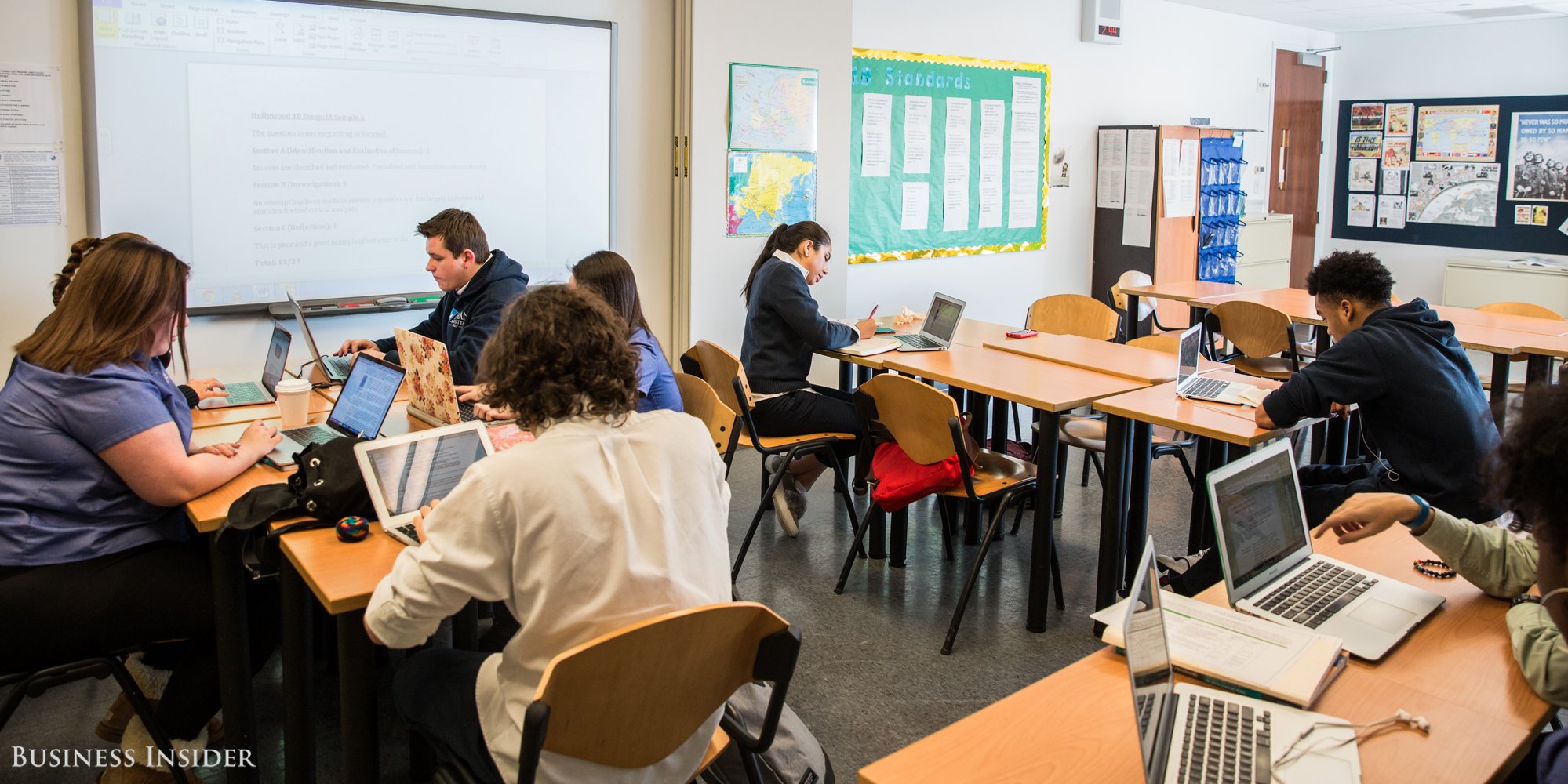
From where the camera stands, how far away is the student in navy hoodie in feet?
12.8

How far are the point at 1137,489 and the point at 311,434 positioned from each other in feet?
7.48

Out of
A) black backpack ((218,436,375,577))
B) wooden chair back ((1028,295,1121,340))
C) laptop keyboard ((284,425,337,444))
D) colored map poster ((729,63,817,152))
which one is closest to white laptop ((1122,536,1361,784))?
black backpack ((218,436,375,577))

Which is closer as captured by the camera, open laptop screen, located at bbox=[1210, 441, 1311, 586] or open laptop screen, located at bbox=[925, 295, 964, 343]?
open laptop screen, located at bbox=[1210, 441, 1311, 586]

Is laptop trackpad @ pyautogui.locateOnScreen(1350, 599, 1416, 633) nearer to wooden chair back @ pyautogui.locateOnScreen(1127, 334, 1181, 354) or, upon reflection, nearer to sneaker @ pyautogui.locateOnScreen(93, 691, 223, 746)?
sneaker @ pyautogui.locateOnScreen(93, 691, 223, 746)

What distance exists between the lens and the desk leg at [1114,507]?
321cm

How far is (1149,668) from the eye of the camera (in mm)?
1269

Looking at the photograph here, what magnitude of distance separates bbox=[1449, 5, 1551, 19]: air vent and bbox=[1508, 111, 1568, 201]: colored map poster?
29.4 inches

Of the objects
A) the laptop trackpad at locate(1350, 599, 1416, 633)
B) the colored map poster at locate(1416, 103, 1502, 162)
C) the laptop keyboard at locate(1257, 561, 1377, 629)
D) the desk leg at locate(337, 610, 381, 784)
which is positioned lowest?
the desk leg at locate(337, 610, 381, 784)

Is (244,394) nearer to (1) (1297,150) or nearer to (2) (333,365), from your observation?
(2) (333,365)

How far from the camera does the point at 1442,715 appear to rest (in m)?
1.52

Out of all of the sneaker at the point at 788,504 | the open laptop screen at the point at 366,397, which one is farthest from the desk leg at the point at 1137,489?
the open laptop screen at the point at 366,397

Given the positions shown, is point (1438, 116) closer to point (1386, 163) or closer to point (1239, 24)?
point (1386, 163)

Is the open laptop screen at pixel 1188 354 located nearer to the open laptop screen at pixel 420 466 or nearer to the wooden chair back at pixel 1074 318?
the wooden chair back at pixel 1074 318

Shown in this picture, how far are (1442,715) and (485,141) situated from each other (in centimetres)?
402
